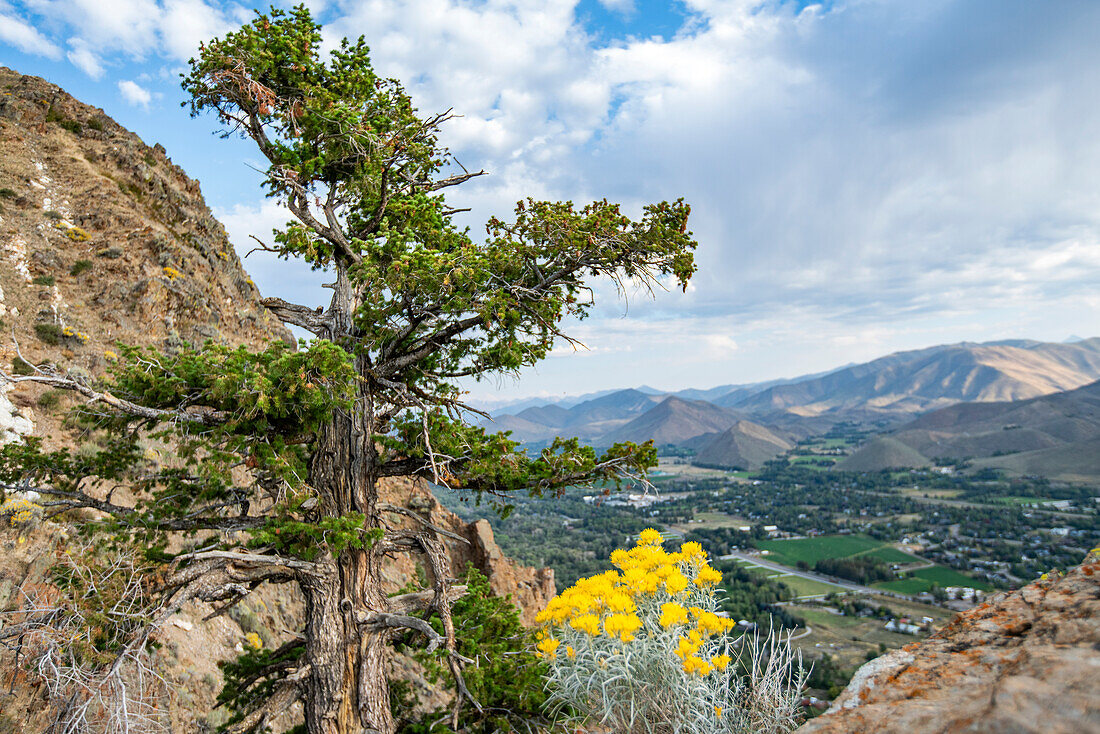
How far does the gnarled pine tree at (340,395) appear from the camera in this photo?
5.10 m

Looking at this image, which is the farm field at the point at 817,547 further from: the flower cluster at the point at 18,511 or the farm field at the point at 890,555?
the flower cluster at the point at 18,511

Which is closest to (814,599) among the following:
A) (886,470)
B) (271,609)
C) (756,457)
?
(271,609)

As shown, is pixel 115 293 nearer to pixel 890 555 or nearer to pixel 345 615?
pixel 345 615

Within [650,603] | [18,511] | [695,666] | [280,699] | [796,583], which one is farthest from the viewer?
[796,583]

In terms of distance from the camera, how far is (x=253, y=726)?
496cm

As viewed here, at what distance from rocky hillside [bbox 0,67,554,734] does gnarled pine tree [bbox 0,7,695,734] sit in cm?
295

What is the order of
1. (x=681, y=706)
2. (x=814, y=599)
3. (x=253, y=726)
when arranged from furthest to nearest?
(x=814, y=599) → (x=253, y=726) → (x=681, y=706)

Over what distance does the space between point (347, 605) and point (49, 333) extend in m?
13.2

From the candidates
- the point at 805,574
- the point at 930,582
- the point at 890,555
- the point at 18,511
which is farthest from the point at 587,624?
the point at 890,555

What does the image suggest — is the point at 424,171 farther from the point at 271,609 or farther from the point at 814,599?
the point at 814,599

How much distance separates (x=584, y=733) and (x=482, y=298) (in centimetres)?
411

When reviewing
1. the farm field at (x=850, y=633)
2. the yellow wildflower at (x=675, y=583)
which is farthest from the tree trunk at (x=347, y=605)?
the farm field at (x=850, y=633)

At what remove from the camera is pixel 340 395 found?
5.23 meters

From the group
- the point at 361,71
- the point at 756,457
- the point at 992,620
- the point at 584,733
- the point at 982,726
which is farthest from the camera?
the point at 756,457
